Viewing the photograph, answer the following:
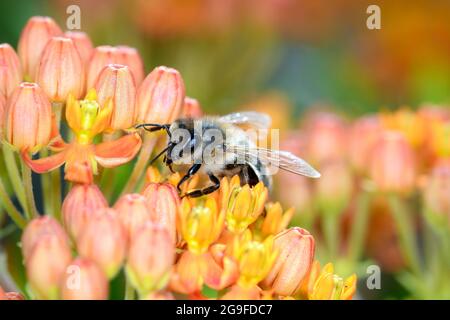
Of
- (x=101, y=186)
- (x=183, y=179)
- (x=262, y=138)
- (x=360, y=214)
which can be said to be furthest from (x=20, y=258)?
(x=360, y=214)

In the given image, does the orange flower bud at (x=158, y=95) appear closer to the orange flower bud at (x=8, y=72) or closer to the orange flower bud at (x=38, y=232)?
the orange flower bud at (x=8, y=72)

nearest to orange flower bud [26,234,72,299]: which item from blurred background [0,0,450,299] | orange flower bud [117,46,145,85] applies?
orange flower bud [117,46,145,85]

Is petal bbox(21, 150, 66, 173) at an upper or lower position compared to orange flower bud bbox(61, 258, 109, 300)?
upper

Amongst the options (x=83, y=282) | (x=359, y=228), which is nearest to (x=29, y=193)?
(x=83, y=282)

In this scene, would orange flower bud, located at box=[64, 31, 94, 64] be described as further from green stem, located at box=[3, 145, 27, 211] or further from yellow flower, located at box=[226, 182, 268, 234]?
yellow flower, located at box=[226, 182, 268, 234]

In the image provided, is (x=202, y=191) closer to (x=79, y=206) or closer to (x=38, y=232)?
(x=79, y=206)

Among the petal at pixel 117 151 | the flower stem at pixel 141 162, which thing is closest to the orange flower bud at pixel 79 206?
the petal at pixel 117 151

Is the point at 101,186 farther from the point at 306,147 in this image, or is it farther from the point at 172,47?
the point at 172,47
